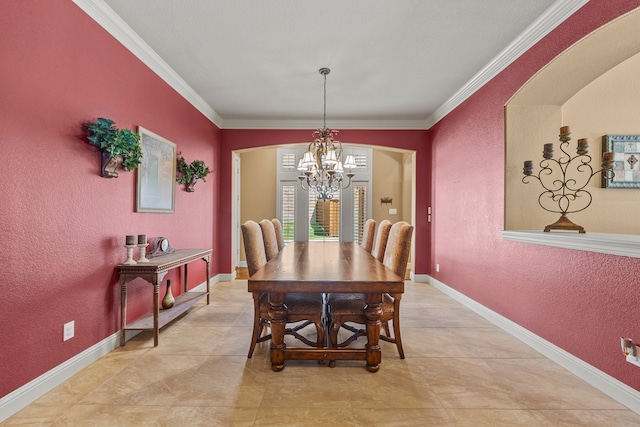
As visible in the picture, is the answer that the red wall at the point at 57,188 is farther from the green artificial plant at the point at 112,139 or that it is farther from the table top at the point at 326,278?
the table top at the point at 326,278

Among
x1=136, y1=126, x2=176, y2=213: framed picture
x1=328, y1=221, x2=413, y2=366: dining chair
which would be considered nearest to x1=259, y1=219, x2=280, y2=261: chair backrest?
x1=328, y1=221, x2=413, y2=366: dining chair

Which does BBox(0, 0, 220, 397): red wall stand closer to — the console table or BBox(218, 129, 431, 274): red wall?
the console table

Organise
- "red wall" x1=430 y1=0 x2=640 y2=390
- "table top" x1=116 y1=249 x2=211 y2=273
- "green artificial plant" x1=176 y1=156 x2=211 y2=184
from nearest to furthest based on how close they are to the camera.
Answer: "red wall" x1=430 y1=0 x2=640 y2=390 < "table top" x1=116 y1=249 x2=211 y2=273 < "green artificial plant" x1=176 y1=156 x2=211 y2=184

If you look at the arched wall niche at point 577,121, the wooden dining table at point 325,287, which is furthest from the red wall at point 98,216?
the wooden dining table at point 325,287

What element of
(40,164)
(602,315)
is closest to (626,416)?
(602,315)

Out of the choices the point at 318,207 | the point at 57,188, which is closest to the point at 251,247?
the point at 57,188

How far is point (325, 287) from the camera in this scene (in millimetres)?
1860

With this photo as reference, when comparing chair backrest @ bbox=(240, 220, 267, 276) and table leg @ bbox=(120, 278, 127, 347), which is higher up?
chair backrest @ bbox=(240, 220, 267, 276)

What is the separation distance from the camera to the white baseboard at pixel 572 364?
70.0 inches

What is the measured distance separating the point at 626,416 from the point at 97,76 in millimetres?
4037

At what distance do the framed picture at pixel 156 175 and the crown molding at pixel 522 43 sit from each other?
3425mm

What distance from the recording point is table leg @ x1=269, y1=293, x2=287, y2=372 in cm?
208

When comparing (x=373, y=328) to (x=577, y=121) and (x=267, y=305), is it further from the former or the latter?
(x=577, y=121)

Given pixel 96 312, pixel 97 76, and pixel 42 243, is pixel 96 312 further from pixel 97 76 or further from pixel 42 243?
pixel 97 76
